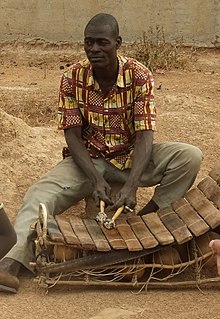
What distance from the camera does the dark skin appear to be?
14.4ft

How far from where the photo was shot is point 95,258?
160 inches

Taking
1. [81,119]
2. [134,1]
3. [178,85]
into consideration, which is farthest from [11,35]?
[81,119]

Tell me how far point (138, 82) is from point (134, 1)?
5351mm

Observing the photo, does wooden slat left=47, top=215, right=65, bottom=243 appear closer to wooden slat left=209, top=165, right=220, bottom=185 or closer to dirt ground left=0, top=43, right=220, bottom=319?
dirt ground left=0, top=43, right=220, bottom=319

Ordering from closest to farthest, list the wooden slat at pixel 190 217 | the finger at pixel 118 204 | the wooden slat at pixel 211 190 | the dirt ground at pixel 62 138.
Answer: the dirt ground at pixel 62 138 < the wooden slat at pixel 190 217 < the finger at pixel 118 204 < the wooden slat at pixel 211 190

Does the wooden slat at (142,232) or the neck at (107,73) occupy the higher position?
the neck at (107,73)

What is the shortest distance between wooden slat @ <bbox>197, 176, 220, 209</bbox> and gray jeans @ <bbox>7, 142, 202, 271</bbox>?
114 mm

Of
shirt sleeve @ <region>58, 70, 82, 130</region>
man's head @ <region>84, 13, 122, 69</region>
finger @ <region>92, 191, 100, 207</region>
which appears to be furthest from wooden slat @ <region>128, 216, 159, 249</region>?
man's head @ <region>84, 13, 122, 69</region>

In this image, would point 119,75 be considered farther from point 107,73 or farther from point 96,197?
point 96,197

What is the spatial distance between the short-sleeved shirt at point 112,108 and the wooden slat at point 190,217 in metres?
0.43

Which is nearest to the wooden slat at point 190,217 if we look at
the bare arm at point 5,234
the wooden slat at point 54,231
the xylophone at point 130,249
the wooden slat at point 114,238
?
the xylophone at point 130,249

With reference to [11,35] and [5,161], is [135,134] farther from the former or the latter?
[11,35]

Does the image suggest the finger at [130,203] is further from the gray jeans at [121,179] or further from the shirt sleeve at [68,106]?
the shirt sleeve at [68,106]

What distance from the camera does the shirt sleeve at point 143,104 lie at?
15.0ft
